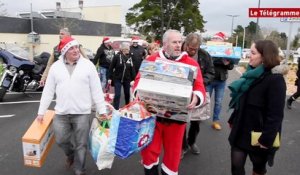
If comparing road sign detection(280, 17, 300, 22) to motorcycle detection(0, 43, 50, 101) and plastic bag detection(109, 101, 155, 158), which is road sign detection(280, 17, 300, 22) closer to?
motorcycle detection(0, 43, 50, 101)

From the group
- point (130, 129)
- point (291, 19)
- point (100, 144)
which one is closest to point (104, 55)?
point (100, 144)

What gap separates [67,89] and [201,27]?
162 feet

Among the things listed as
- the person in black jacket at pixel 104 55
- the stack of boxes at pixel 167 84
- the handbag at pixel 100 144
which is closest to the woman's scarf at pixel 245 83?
the stack of boxes at pixel 167 84

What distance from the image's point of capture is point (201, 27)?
51438mm

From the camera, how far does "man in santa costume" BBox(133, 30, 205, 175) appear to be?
3406 millimetres

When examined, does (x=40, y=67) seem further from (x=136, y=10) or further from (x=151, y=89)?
(x=136, y=10)

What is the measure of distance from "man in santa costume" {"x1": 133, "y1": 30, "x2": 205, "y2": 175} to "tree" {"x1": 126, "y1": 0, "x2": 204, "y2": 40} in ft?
140

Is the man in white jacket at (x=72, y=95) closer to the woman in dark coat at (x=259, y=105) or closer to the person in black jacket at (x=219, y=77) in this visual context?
the woman in dark coat at (x=259, y=105)

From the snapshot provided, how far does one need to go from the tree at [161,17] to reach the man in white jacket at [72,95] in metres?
42.0

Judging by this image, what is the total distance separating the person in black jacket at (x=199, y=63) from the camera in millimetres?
4734


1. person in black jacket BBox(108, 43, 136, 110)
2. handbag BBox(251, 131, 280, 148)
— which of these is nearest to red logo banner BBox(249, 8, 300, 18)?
person in black jacket BBox(108, 43, 136, 110)

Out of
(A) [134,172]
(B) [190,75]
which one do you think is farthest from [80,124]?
(B) [190,75]

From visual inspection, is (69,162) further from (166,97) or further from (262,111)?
(262,111)

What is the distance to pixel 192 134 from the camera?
5.22 m
